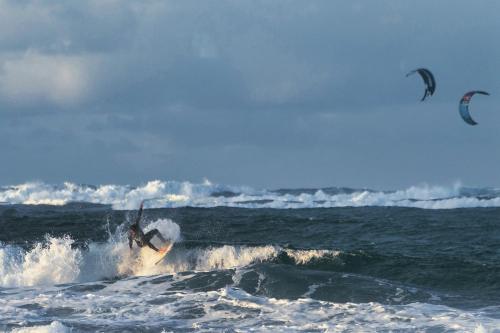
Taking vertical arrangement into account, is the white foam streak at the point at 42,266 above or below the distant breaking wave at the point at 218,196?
below

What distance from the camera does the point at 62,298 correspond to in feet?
66.6

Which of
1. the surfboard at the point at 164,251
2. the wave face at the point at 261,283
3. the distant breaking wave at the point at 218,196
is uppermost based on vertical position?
the distant breaking wave at the point at 218,196

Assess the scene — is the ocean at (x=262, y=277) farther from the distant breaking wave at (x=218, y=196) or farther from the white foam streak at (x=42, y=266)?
the distant breaking wave at (x=218, y=196)

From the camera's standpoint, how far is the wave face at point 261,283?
1769cm

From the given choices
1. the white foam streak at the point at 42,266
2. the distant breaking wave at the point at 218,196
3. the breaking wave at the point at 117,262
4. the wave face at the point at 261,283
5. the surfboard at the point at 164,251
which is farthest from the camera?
the distant breaking wave at the point at 218,196

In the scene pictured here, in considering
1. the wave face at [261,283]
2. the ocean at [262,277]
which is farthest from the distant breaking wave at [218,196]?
the wave face at [261,283]

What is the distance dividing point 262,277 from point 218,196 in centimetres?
4623

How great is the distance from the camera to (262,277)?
21719mm

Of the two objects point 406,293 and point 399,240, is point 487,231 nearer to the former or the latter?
point 399,240

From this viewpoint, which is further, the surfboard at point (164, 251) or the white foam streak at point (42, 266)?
the surfboard at point (164, 251)

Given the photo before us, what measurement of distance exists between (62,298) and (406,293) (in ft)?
24.4

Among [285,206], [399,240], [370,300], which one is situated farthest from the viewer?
[285,206]

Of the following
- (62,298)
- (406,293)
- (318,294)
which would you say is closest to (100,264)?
(62,298)

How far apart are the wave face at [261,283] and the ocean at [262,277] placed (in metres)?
0.03
